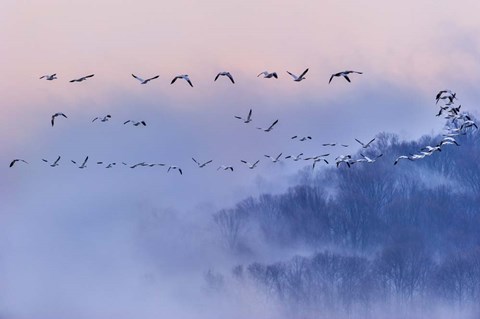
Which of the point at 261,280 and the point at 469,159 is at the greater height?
the point at 469,159

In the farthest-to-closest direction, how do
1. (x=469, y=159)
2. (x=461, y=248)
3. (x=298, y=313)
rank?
1. (x=469, y=159)
2. (x=461, y=248)
3. (x=298, y=313)

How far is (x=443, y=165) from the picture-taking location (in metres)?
152

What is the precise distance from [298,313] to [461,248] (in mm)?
21120

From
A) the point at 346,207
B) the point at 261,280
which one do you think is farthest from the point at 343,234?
the point at 261,280

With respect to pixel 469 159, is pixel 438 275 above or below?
below

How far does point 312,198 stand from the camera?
5792 inches

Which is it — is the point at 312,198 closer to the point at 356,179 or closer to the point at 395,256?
the point at 356,179

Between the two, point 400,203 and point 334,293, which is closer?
point 334,293

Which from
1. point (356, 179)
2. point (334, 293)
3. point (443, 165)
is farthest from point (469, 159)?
point (334, 293)

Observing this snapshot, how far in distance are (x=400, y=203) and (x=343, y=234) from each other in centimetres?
734

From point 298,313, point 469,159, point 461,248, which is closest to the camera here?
point 298,313

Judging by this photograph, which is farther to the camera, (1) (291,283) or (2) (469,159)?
(2) (469,159)

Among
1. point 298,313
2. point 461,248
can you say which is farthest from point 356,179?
point 298,313

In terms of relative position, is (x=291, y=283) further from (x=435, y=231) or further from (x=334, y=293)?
(x=435, y=231)
